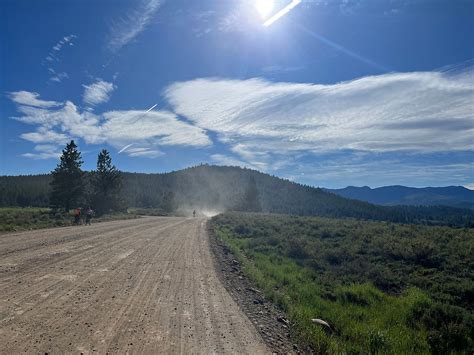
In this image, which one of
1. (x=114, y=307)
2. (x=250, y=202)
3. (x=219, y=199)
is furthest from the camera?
(x=219, y=199)

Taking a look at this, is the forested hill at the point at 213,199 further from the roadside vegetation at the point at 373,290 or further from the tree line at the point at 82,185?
the roadside vegetation at the point at 373,290

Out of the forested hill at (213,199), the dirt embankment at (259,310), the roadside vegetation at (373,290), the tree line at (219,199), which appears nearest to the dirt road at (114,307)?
the dirt embankment at (259,310)

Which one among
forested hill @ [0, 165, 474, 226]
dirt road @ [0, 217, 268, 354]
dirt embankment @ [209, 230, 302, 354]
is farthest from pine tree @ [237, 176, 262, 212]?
dirt road @ [0, 217, 268, 354]

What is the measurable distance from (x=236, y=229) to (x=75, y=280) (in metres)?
22.5

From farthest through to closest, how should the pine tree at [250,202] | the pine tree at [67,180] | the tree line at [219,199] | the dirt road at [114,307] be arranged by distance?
the tree line at [219,199] → the pine tree at [250,202] → the pine tree at [67,180] → the dirt road at [114,307]

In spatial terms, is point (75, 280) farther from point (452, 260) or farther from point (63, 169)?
point (63, 169)

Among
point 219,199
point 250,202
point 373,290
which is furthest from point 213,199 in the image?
point 373,290

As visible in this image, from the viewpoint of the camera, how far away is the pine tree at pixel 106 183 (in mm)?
56953

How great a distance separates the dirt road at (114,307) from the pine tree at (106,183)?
45442 millimetres

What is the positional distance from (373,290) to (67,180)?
48.8 metres

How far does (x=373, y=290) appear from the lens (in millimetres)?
12688

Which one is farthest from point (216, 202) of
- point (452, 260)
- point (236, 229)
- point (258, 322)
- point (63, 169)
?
point (258, 322)

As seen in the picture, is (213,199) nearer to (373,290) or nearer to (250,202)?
(250,202)

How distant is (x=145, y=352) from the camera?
5.46m
